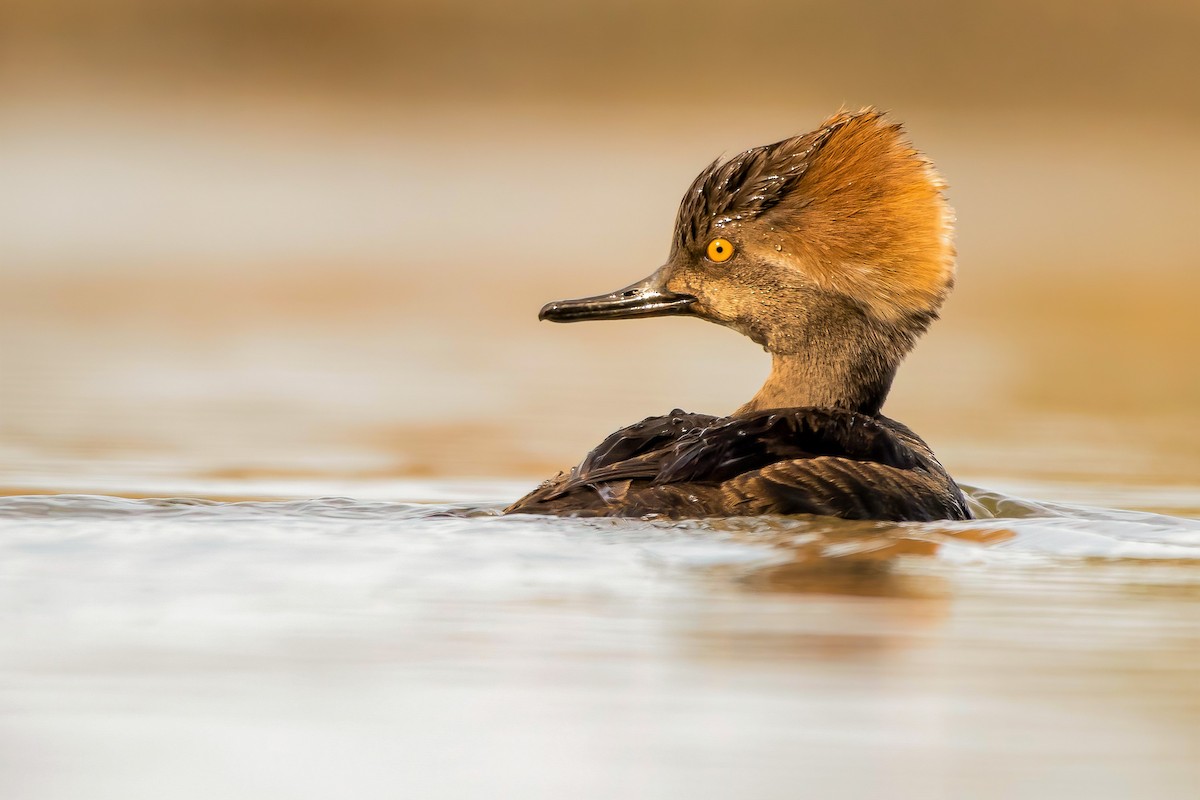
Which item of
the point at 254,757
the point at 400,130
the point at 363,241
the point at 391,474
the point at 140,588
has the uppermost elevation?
the point at 400,130

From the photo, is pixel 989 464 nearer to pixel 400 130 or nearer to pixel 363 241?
pixel 363 241

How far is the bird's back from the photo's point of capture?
521 cm

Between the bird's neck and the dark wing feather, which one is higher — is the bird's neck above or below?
above

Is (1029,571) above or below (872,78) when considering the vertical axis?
below

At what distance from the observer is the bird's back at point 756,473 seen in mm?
5207

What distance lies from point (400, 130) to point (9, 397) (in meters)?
16.9

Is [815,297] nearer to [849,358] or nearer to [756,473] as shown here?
[849,358]

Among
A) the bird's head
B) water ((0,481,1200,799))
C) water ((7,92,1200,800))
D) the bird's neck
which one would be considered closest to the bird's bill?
the bird's head

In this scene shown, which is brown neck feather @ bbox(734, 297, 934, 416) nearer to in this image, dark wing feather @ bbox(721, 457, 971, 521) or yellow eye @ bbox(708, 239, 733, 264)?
yellow eye @ bbox(708, 239, 733, 264)

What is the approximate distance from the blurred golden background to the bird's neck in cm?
127

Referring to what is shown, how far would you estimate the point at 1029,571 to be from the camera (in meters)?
4.94

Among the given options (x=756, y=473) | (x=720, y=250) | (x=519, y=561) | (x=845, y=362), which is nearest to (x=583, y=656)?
(x=519, y=561)

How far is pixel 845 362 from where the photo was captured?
6188 millimetres

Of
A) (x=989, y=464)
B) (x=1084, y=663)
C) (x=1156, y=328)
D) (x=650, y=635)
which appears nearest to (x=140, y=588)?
(x=650, y=635)
